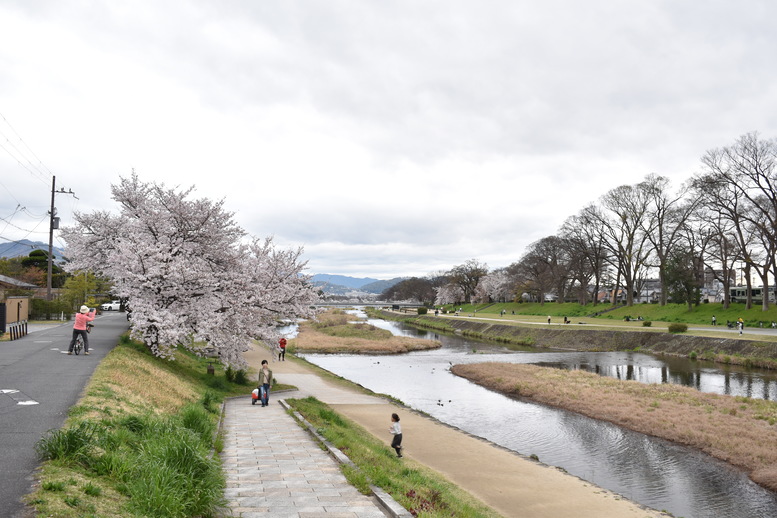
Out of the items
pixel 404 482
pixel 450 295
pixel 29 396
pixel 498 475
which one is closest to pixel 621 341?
pixel 498 475

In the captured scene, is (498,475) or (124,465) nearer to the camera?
(124,465)

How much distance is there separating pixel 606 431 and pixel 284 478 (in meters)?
15.8

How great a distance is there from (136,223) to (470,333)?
53.2m

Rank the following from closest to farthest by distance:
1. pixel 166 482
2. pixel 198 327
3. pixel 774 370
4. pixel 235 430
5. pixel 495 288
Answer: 1. pixel 166 482
2. pixel 235 430
3. pixel 198 327
4. pixel 774 370
5. pixel 495 288

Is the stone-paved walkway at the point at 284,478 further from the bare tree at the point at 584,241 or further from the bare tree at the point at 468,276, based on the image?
the bare tree at the point at 468,276

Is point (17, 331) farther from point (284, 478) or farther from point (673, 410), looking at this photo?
point (673, 410)

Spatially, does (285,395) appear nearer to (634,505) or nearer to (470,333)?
(634,505)

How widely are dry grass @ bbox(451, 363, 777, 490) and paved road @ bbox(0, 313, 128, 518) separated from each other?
18.1 m

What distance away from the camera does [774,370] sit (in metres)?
32.8

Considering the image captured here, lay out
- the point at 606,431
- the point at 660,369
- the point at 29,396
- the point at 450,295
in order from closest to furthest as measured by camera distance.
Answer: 1. the point at 29,396
2. the point at 606,431
3. the point at 660,369
4. the point at 450,295

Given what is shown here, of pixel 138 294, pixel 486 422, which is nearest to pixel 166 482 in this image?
pixel 138 294

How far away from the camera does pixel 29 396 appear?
1187cm

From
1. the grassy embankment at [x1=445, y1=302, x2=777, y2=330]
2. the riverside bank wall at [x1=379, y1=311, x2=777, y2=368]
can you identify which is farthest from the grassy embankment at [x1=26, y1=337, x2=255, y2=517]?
the grassy embankment at [x1=445, y1=302, x2=777, y2=330]

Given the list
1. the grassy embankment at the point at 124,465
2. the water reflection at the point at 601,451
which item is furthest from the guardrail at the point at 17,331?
the water reflection at the point at 601,451
